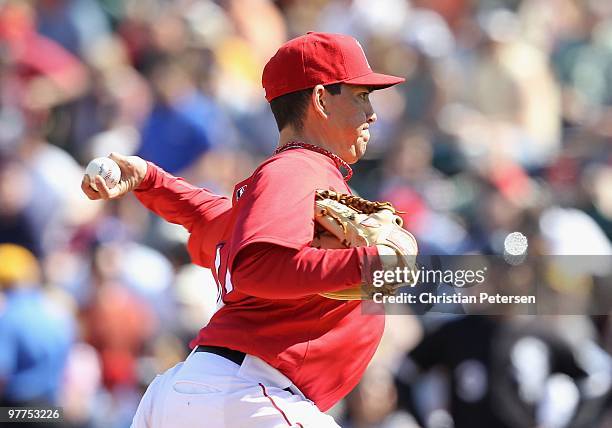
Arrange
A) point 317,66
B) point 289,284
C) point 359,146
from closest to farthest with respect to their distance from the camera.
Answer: point 289,284 < point 317,66 < point 359,146

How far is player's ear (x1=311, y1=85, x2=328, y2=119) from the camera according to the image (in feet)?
10.8

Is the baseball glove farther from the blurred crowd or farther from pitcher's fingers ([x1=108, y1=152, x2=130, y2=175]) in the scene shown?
the blurred crowd

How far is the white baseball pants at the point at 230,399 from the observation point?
3125 mm

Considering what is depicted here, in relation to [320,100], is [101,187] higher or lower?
lower

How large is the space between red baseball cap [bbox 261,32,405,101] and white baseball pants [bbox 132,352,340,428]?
79cm

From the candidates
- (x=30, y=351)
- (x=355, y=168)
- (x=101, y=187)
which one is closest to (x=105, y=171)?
(x=101, y=187)

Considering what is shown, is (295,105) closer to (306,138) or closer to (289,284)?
(306,138)

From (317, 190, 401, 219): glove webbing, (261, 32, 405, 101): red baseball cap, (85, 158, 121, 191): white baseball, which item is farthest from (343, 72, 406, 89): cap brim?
(85, 158, 121, 191): white baseball

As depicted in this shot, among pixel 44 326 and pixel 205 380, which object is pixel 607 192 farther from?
pixel 205 380

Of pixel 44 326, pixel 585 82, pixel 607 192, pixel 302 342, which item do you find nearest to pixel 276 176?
pixel 302 342

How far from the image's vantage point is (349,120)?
11.0 ft

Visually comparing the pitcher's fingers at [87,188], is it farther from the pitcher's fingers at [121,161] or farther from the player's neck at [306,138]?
the player's neck at [306,138]

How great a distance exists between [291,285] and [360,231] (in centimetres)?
24

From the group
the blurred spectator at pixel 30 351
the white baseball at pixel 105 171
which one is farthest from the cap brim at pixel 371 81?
the blurred spectator at pixel 30 351
